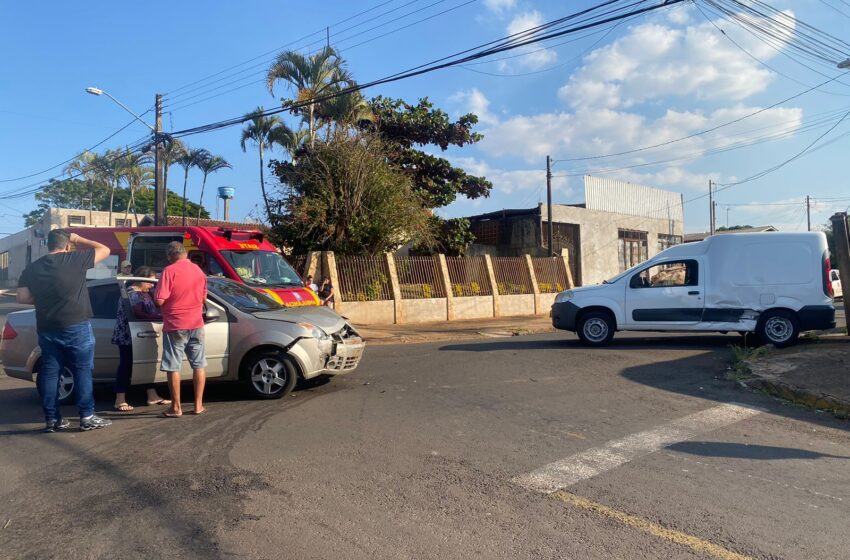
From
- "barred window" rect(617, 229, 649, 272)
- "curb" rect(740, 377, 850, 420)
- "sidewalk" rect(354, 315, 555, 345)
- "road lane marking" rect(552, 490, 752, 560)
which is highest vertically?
"barred window" rect(617, 229, 649, 272)

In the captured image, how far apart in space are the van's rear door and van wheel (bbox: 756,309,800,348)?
106cm

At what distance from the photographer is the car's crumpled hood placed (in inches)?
285

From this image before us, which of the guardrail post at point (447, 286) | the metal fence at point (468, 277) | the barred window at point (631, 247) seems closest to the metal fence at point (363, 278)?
the guardrail post at point (447, 286)

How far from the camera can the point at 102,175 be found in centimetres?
4097

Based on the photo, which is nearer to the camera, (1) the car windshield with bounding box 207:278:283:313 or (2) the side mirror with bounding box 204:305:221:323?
(2) the side mirror with bounding box 204:305:221:323

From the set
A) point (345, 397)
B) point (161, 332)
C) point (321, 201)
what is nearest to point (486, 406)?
point (345, 397)

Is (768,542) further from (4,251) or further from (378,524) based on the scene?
(4,251)

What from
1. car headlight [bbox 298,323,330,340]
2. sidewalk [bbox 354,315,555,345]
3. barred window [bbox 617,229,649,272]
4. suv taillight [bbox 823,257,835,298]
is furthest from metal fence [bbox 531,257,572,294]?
car headlight [bbox 298,323,330,340]

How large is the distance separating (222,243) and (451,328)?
7.28 m

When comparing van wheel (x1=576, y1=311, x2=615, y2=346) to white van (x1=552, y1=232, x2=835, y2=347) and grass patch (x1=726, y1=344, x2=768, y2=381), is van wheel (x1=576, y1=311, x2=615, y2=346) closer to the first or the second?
white van (x1=552, y1=232, x2=835, y2=347)

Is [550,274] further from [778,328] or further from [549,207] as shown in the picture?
[778,328]

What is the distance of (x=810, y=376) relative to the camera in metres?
7.90

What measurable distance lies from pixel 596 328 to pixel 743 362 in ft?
9.70

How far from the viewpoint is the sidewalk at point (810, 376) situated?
6.99 m
